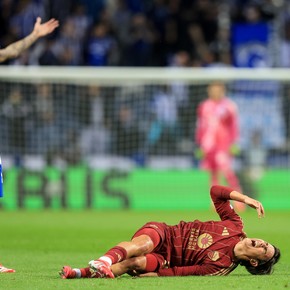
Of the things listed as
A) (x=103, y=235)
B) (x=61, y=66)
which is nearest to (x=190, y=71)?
(x=61, y=66)

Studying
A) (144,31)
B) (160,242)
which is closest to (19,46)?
(160,242)

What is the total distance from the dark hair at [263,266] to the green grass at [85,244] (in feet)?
0.24

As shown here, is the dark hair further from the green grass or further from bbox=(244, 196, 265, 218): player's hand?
bbox=(244, 196, 265, 218): player's hand

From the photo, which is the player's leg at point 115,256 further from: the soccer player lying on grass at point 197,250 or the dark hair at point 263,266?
the dark hair at point 263,266

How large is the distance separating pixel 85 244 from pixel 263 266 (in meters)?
4.85

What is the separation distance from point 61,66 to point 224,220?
14482mm

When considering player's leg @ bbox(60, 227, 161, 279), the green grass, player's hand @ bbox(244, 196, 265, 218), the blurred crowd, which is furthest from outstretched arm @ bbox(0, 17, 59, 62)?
the blurred crowd

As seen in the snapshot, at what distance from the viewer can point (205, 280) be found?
967 cm

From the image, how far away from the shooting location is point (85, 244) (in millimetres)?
14562

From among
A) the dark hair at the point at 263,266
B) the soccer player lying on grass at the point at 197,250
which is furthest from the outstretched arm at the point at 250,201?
the dark hair at the point at 263,266

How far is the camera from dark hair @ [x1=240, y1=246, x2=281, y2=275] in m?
9.95

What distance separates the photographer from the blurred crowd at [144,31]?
81.9 ft

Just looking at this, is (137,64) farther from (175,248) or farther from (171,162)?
(175,248)

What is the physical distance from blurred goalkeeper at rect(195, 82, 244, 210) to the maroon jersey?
1120cm
